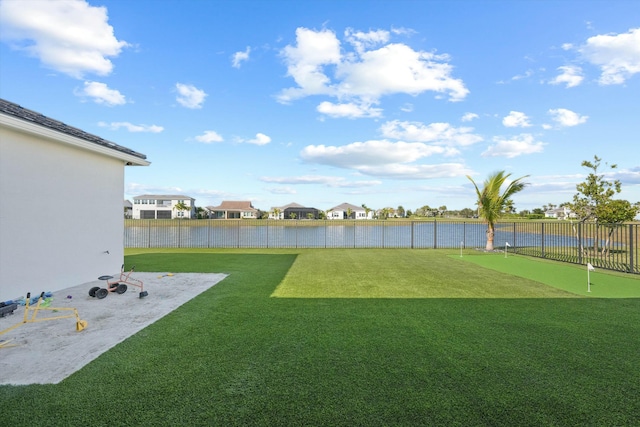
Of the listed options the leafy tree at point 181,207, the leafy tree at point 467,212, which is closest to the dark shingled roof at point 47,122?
the leafy tree at point 181,207

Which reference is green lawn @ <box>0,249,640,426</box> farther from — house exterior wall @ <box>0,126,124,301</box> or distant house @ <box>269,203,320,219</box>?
distant house @ <box>269,203,320,219</box>

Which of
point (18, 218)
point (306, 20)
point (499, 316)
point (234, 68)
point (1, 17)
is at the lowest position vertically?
point (499, 316)

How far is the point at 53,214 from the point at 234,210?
216 ft

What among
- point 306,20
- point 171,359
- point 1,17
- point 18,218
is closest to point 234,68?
point 306,20

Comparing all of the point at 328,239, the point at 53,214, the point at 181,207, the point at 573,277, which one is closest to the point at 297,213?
the point at 181,207

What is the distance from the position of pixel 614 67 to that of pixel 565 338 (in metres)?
11.0

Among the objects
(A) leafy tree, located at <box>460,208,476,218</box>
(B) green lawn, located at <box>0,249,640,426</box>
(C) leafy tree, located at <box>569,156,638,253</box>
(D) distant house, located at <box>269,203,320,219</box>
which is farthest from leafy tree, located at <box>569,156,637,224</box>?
(A) leafy tree, located at <box>460,208,476,218</box>

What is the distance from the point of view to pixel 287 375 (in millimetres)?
2830

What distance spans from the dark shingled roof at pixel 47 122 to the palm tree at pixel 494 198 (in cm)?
1545

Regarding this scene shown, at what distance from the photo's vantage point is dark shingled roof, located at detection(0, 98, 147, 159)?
5135 millimetres

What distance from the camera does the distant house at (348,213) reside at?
79375mm

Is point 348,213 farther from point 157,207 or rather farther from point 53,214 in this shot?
point 53,214

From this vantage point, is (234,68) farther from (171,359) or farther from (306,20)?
(171,359)

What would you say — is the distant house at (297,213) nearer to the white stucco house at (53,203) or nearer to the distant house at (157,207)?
the distant house at (157,207)
